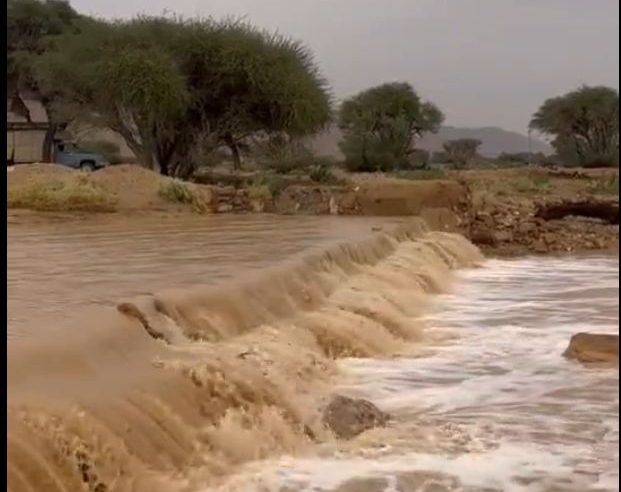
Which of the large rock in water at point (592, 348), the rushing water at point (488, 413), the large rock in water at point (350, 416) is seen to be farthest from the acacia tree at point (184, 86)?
the large rock in water at point (350, 416)

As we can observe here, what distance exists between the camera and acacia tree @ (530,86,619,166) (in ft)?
125

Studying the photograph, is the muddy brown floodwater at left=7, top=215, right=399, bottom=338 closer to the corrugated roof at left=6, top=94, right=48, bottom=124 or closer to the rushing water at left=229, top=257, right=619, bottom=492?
the rushing water at left=229, top=257, right=619, bottom=492

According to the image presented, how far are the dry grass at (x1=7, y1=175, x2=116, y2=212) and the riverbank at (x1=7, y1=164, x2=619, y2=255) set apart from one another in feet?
0.06

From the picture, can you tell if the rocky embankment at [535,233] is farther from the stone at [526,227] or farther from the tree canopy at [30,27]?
the tree canopy at [30,27]

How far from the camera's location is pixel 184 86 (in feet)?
85.8

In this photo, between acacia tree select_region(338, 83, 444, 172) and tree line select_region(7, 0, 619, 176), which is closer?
tree line select_region(7, 0, 619, 176)

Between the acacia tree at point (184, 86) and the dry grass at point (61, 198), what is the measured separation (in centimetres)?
554

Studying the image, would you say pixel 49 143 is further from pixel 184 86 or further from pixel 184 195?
pixel 184 195

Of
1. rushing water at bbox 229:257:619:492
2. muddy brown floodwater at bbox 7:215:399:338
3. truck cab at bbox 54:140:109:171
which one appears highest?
truck cab at bbox 54:140:109:171

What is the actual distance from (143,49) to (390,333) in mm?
19428

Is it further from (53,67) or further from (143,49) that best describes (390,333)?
(53,67)

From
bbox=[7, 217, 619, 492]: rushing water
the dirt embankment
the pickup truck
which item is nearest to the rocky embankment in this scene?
the dirt embankment

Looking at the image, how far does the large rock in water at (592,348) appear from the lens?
26.7 ft

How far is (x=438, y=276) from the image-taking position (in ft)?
44.8
